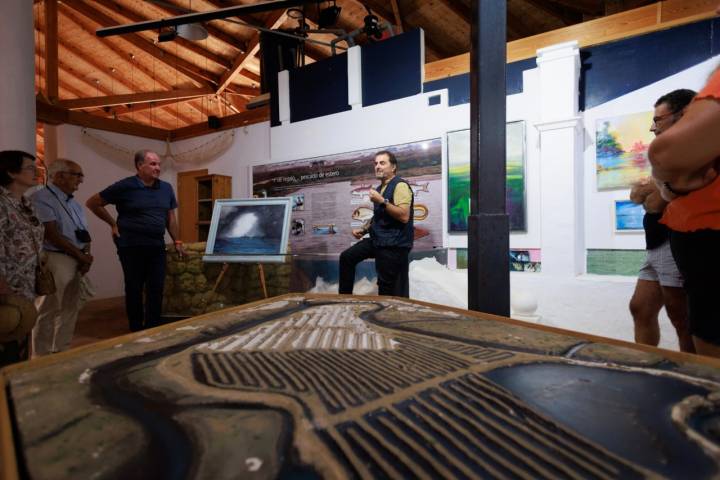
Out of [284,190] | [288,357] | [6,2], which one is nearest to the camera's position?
[288,357]

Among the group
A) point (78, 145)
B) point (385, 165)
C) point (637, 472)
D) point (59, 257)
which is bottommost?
point (637, 472)

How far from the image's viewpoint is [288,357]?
896 mm

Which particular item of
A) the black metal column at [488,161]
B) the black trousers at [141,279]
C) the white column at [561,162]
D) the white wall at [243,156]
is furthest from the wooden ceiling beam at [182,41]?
the black metal column at [488,161]

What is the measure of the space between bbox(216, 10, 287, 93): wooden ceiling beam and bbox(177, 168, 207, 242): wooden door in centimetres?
199

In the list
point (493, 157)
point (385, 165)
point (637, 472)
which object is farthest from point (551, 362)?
point (385, 165)

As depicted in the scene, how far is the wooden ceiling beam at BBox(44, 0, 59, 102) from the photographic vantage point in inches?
218

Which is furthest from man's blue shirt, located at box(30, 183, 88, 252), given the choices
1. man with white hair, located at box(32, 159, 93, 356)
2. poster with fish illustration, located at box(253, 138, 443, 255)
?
poster with fish illustration, located at box(253, 138, 443, 255)

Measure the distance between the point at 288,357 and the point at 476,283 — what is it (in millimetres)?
909

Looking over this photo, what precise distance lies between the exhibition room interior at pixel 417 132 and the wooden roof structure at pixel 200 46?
3 cm

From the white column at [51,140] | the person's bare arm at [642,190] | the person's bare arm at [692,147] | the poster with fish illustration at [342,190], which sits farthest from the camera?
the white column at [51,140]

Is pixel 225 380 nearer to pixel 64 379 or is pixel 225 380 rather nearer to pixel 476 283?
pixel 64 379

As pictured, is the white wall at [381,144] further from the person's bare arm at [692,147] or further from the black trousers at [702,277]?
the person's bare arm at [692,147]

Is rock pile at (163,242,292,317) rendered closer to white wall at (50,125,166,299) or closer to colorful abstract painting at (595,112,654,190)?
white wall at (50,125,166,299)

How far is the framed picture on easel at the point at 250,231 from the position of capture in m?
3.61
